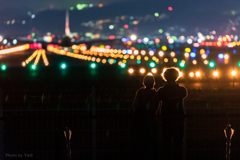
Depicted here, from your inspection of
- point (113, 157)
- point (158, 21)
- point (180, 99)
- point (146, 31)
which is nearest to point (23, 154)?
point (113, 157)

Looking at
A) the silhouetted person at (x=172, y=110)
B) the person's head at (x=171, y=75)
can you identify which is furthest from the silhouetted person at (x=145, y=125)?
the person's head at (x=171, y=75)

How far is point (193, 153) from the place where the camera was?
9312 mm

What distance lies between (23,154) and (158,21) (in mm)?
126285

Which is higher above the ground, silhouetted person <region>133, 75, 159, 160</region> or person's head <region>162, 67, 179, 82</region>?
person's head <region>162, 67, 179, 82</region>

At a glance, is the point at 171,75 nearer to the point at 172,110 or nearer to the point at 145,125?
the point at 172,110

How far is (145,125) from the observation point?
22.7 feet

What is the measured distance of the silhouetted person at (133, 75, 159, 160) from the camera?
6.95 metres

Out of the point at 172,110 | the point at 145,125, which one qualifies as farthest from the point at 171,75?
the point at 145,125

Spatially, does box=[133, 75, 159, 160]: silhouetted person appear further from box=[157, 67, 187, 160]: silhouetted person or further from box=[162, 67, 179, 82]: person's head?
box=[162, 67, 179, 82]: person's head

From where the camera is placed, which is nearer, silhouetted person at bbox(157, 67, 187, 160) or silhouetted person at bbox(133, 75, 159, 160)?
silhouetted person at bbox(133, 75, 159, 160)

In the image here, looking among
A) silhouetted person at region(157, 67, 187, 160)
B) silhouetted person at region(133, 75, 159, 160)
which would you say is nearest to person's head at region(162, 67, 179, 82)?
silhouetted person at region(157, 67, 187, 160)

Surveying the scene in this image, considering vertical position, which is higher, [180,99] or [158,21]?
[158,21]

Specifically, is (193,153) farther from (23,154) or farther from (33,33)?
(33,33)

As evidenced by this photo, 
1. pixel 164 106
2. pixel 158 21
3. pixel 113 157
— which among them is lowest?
pixel 113 157
